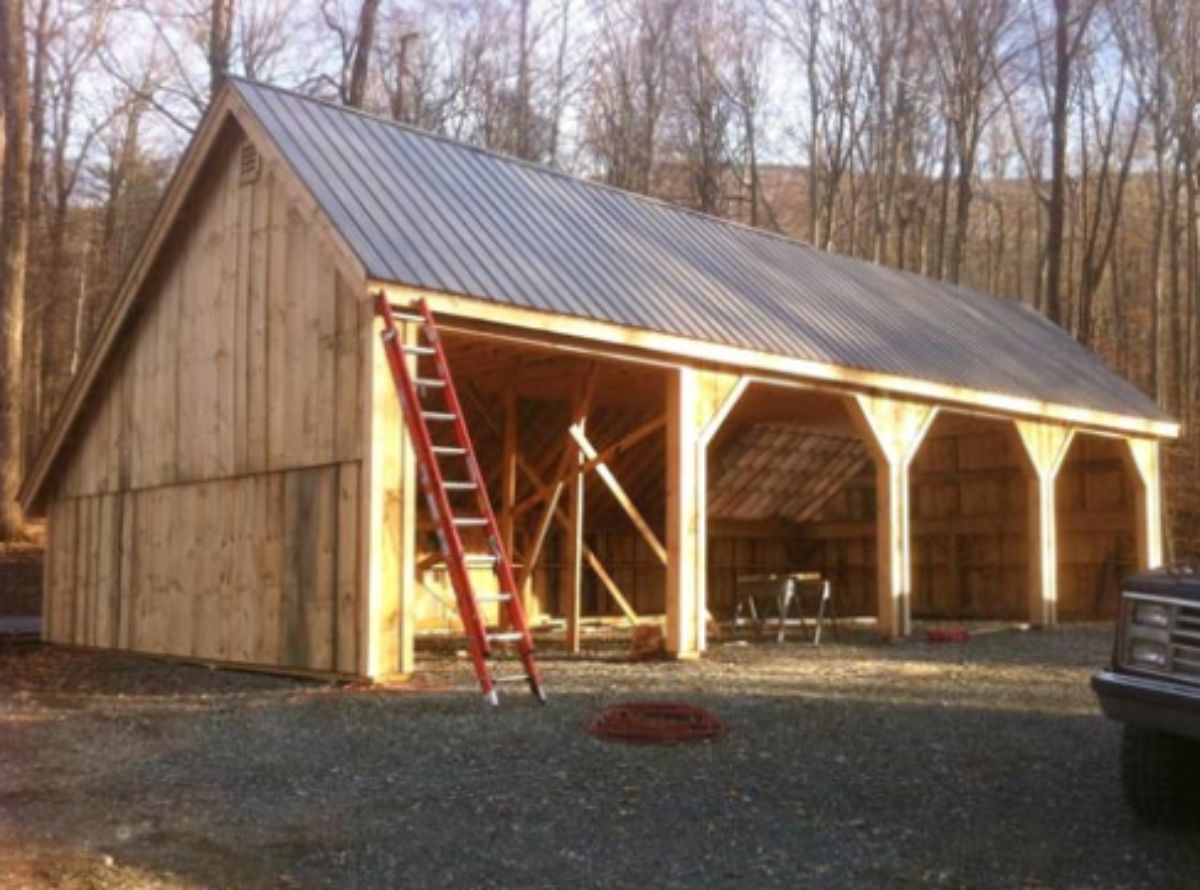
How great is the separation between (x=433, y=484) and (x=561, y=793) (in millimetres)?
3596

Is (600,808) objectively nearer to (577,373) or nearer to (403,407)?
(403,407)

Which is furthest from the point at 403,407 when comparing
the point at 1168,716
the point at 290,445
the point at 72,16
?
the point at 72,16

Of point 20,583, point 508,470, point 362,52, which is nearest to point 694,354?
point 508,470

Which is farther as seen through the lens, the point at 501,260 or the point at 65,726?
the point at 501,260

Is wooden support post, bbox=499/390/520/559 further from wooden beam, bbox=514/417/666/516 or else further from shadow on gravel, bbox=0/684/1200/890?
shadow on gravel, bbox=0/684/1200/890

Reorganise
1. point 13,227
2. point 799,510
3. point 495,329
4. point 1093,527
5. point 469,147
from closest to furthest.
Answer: point 495,329 → point 469,147 → point 1093,527 → point 799,510 → point 13,227

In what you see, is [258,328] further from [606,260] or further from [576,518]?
[576,518]

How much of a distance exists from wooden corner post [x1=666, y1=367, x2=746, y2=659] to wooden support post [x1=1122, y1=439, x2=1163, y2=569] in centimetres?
1009

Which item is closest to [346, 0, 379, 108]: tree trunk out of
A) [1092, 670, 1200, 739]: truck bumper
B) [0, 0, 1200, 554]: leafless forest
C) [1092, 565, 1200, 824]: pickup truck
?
[0, 0, 1200, 554]: leafless forest

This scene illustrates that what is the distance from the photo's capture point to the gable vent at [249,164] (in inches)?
501

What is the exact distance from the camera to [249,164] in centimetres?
1286

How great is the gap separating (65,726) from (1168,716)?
6.84m

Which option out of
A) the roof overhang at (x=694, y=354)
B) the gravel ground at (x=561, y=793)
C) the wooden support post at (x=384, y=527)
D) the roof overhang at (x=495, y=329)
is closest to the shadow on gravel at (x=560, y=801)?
the gravel ground at (x=561, y=793)

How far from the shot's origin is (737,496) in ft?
71.7
